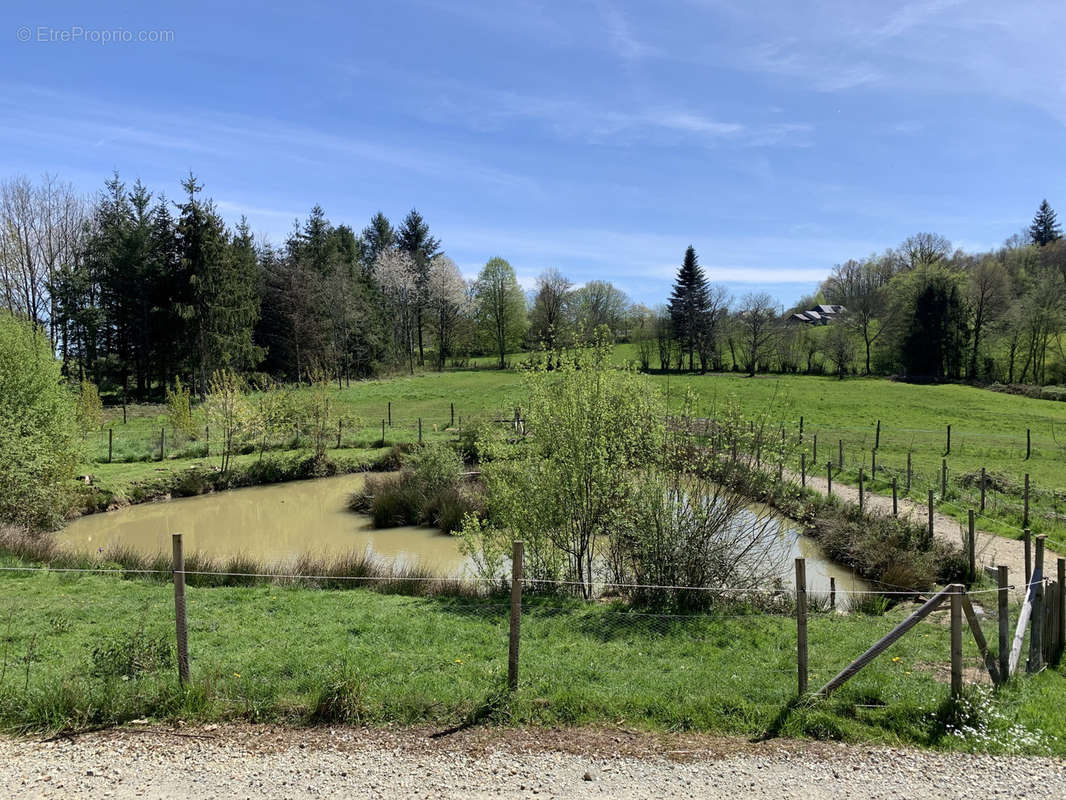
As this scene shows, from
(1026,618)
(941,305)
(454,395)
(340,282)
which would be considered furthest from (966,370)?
(1026,618)

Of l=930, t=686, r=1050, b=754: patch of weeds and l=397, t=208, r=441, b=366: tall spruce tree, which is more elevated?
l=397, t=208, r=441, b=366: tall spruce tree

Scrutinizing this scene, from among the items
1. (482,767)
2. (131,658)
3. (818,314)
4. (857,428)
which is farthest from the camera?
(818,314)

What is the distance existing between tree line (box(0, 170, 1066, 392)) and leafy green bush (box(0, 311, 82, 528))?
12617mm

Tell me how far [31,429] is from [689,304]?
60.5 meters

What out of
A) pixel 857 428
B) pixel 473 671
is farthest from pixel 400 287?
pixel 473 671

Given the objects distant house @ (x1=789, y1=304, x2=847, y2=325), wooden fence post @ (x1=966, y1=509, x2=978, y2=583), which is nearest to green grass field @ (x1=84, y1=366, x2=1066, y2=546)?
wooden fence post @ (x1=966, y1=509, x2=978, y2=583)

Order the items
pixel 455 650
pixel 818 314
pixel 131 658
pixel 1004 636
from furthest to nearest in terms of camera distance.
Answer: pixel 818 314, pixel 455 650, pixel 131 658, pixel 1004 636

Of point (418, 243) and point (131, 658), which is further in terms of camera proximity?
point (418, 243)

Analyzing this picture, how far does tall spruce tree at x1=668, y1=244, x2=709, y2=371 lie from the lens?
68.8m

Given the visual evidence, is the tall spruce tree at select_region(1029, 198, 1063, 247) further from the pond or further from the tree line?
the pond

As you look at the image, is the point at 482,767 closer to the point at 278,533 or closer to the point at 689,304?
the point at 278,533

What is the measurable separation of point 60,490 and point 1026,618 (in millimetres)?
23911

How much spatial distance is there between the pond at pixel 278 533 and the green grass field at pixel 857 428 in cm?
316

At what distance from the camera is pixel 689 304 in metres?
69.4
